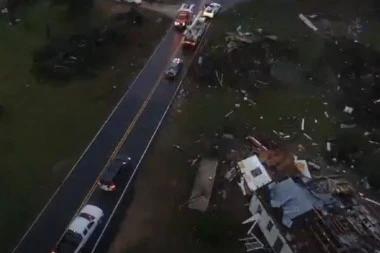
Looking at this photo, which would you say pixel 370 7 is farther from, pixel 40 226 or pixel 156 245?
pixel 40 226

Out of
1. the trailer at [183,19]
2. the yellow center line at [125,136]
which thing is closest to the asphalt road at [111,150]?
the yellow center line at [125,136]

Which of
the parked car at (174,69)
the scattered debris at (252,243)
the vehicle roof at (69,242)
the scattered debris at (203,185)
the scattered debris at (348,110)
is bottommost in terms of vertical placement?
the vehicle roof at (69,242)

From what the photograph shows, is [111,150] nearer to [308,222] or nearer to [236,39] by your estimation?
[308,222]

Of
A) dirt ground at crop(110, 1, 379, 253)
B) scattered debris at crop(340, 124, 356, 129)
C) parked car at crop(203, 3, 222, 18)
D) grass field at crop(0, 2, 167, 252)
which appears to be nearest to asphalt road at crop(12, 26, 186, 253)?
grass field at crop(0, 2, 167, 252)

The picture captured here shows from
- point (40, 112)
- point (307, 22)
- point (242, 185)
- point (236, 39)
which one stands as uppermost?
point (307, 22)

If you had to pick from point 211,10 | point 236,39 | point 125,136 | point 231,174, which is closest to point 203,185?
point 231,174

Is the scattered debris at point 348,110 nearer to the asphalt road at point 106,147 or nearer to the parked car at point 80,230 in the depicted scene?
the asphalt road at point 106,147

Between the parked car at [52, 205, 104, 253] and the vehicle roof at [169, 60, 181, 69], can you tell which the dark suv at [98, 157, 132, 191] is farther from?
the vehicle roof at [169, 60, 181, 69]

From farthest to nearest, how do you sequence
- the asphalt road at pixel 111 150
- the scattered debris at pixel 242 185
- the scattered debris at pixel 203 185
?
1. the scattered debris at pixel 242 185
2. the scattered debris at pixel 203 185
3. the asphalt road at pixel 111 150
